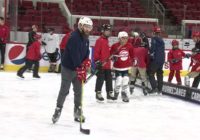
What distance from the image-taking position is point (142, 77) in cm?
990

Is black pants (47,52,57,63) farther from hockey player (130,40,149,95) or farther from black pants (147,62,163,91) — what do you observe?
black pants (147,62,163,91)

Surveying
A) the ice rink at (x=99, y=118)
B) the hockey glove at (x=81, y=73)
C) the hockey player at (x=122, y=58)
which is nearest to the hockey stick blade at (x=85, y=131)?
the ice rink at (x=99, y=118)

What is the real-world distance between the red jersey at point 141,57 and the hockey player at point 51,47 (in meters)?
5.06

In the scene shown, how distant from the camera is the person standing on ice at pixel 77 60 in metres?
6.00

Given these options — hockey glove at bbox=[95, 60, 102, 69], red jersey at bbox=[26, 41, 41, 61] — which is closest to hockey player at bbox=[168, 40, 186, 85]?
hockey glove at bbox=[95, 60, 102, 69]

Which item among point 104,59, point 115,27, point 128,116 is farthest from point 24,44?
point 128,116

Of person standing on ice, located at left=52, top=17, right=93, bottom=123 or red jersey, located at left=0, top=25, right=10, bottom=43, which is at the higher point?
red jersey, located at left=0, top=25, right=10, bottom=43

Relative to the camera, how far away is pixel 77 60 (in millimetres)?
5996

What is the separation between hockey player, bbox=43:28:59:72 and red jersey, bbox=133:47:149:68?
16.6 ft

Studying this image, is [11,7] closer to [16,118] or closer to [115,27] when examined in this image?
[115,27]

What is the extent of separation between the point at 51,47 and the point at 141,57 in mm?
5325

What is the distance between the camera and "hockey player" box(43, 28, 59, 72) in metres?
14.5

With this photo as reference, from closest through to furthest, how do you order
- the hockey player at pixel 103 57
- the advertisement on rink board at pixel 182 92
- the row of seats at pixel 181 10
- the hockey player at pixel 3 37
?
1. the hockey player at pixel 103 57
2. the advertisement on rink board at pixel 182 92
3. the hockey player at pixel 3 37
4. the row of seats at pixel 181 10

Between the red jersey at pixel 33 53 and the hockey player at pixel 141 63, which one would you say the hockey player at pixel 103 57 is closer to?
the hockey player at pixel 141 63
